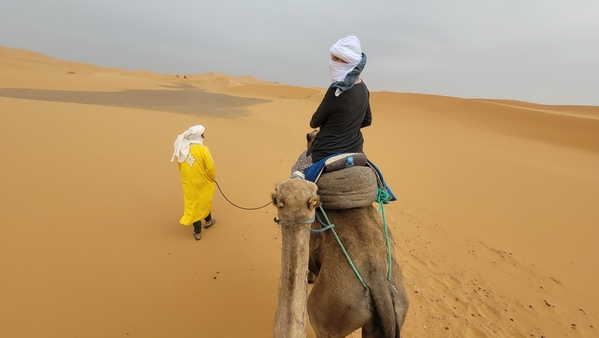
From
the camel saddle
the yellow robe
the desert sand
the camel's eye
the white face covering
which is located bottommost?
the desert sand

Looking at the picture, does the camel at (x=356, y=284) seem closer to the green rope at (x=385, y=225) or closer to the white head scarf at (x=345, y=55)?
the green rope at (x=385, y=225)

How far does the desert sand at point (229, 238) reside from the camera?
3.45 m

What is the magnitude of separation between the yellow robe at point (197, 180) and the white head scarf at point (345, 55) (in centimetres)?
270

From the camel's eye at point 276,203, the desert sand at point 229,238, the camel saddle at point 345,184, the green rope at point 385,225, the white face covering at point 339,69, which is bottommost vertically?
the desert sand at point 229,238

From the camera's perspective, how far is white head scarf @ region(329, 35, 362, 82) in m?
2.39

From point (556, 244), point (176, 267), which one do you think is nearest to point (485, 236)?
point (556, 244)

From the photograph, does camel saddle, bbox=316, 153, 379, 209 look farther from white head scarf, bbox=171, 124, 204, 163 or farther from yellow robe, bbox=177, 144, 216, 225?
white head scarf, bbox=171, 124, 204, 163

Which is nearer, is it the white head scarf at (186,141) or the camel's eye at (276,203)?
the camel's eye at (276,203)

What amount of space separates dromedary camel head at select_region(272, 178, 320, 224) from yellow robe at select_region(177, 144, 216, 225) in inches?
128

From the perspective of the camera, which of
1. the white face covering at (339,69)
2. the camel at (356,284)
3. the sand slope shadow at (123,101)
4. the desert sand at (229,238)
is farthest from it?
the sand slope shadow at (123,101)

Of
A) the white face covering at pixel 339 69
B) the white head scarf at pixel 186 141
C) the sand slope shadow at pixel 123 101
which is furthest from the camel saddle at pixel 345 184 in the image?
the sand slope shadow at pixel 123 101

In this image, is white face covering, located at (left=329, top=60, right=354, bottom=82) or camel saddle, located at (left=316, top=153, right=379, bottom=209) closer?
camel saddle, located at (left=316, top=153, right=379, bottom=209)

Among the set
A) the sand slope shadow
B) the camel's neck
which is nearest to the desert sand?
the camel's neck

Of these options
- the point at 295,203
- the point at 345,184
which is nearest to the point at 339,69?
the point at 345,184
